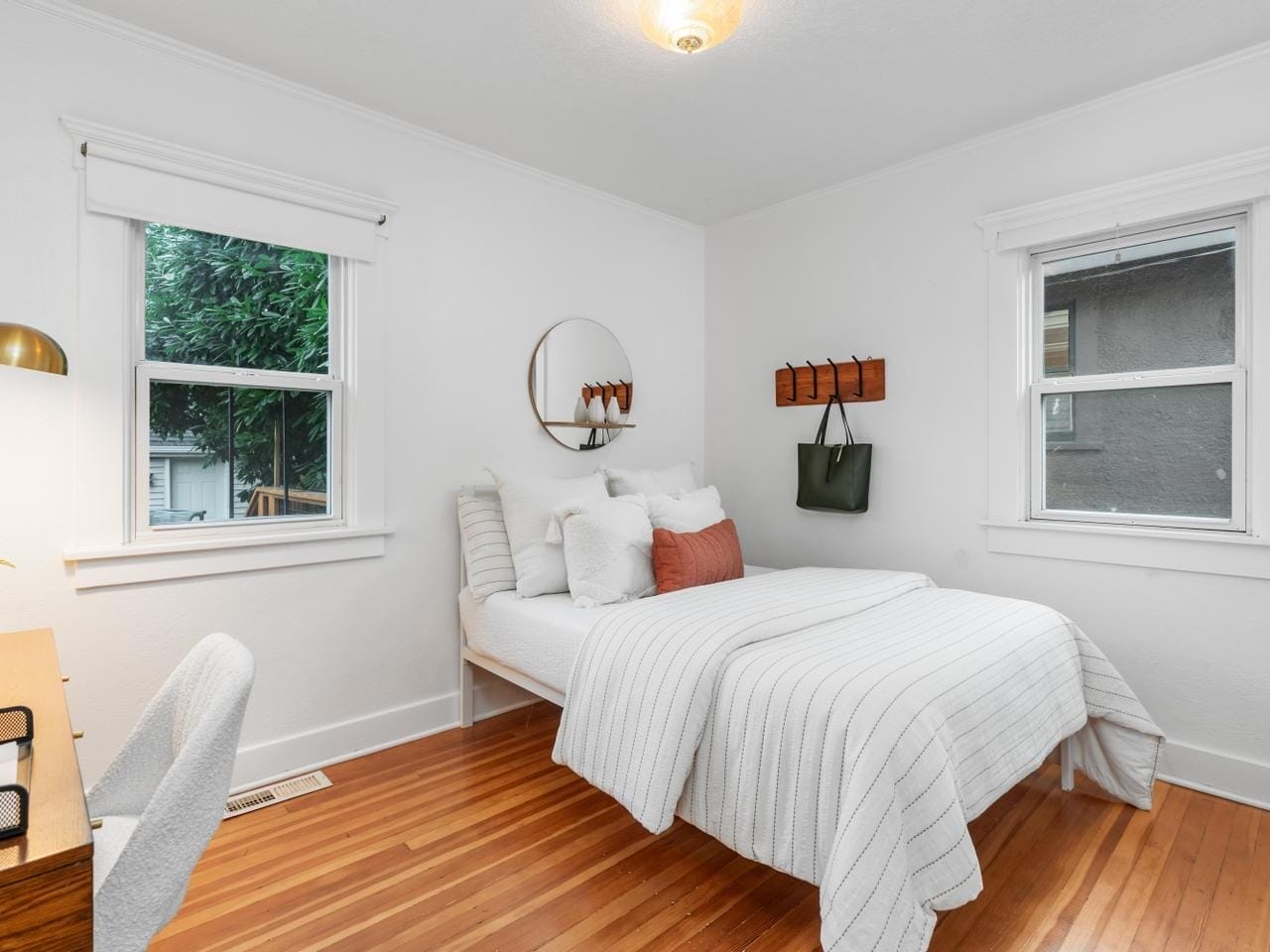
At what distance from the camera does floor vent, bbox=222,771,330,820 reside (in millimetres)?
2359

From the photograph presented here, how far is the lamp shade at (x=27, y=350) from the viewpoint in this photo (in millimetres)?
1516

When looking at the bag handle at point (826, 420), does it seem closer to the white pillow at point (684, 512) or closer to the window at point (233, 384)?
the white pillow at point (684, 512)

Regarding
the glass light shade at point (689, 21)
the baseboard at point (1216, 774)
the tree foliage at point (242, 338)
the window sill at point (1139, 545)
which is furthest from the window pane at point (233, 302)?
the baseboard at point (1216, 774)

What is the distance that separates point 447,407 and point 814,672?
196cm

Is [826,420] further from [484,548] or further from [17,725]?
[17,725]

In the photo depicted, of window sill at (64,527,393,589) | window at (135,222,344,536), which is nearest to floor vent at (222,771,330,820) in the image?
window sill at (64,527,393,589)

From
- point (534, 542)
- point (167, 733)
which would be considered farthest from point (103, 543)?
point (534, 542)

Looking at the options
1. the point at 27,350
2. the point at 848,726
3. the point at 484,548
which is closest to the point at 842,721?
the point at 848,726

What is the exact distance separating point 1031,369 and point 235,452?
314 cm

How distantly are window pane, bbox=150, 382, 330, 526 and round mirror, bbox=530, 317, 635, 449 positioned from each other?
1.00 metres

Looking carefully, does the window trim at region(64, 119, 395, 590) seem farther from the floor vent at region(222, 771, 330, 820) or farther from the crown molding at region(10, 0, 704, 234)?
the floor vent at region(222, 771, 330, 820)

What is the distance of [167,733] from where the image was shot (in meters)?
1.41

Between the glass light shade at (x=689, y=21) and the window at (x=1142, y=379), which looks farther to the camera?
the window at (x=1142, y=379)

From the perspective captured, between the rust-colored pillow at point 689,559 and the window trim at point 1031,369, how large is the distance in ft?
3.75
